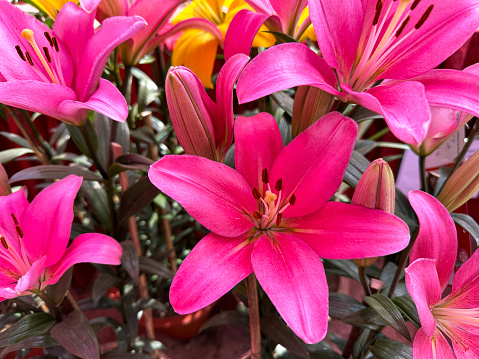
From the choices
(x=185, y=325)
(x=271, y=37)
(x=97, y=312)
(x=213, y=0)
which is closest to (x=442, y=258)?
(x=271, y=37)

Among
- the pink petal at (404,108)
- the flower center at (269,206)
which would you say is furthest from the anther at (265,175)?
the pink petal at (404,108)

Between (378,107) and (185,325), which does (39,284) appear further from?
(185,325)

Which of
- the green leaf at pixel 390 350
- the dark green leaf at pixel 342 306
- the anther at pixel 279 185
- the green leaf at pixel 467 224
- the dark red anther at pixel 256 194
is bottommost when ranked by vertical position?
the green leaf at pixel 390 350

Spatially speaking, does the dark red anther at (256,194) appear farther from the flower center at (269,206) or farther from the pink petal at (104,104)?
the pink petal at (104,104)

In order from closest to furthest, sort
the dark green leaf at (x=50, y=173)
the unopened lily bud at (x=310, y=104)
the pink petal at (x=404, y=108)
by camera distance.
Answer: the pink petal at (x=404, y=108) → the unopened lily bud at (x=310, y=104) → the dark green leaf at (x=50, y=173)

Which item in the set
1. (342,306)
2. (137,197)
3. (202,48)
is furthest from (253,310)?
(202,48)

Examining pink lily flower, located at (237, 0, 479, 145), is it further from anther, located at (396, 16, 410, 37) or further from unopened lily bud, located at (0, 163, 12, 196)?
unopened lily bud, located at (0, 163, 12, 196)

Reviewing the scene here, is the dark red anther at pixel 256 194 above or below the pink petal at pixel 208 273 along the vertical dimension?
above
